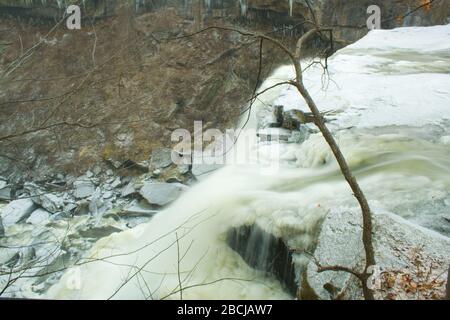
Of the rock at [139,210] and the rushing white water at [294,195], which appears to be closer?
the rushing white water at [294,195]

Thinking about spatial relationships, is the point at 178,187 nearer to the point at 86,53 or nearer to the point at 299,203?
the point at 299,203

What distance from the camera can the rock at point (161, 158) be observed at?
29.1 ft

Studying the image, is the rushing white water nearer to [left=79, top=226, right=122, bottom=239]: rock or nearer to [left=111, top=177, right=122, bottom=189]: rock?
[left=79, top=226, right=122, bottom=239]: rock

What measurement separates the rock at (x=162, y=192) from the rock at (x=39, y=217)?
1.66 meters

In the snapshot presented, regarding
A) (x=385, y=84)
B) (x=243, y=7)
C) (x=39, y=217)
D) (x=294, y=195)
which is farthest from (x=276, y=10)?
(x=294, y=195)

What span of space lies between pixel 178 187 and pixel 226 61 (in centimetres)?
489

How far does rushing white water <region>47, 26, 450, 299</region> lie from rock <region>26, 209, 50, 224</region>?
1.69 meters

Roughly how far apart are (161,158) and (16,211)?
9.89ft

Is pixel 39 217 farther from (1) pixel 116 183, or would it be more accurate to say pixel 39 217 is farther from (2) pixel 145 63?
(2) pixel 145 63

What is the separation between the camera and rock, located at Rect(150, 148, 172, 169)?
8883 mm

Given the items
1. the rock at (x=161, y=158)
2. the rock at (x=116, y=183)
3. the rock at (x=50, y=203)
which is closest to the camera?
the rock at (x=50, y=203)

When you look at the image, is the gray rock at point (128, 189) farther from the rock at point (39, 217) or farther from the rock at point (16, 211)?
the rock at point (16, 211)

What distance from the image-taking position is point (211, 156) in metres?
8.79

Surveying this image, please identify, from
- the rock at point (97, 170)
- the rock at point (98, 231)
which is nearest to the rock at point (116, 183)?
the rock at point (97, 170)
